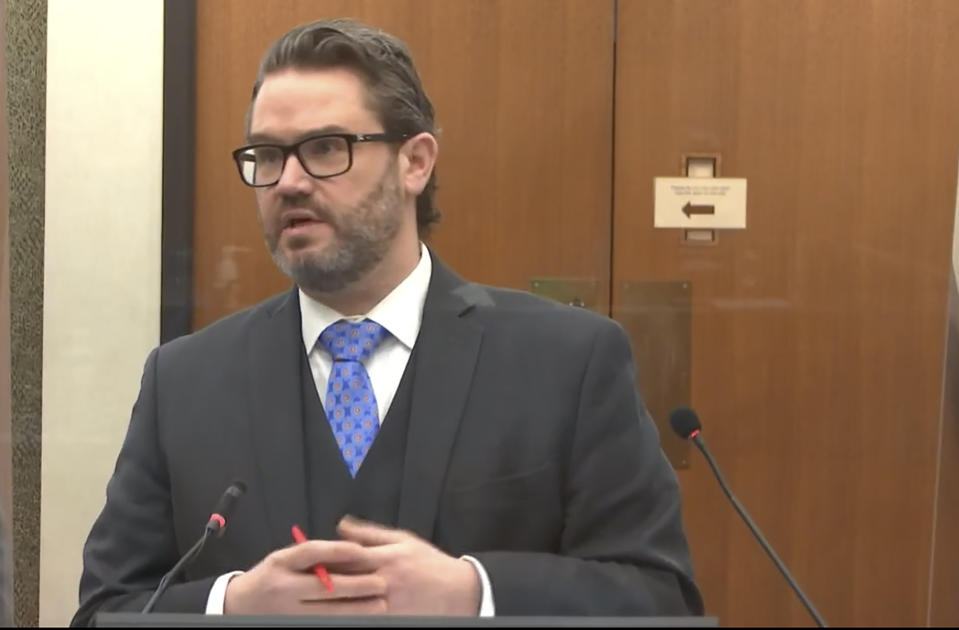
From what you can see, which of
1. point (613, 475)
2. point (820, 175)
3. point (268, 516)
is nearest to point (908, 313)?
point (820, 175)

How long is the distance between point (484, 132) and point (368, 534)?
0.93 meters

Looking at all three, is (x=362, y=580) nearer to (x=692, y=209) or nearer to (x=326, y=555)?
(x=326, y=555)

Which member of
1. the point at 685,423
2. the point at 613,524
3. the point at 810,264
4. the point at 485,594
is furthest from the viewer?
the point at 810,264

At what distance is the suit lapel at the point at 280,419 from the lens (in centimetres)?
132

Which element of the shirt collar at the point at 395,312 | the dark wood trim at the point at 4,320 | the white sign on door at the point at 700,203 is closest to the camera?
the shirt collar at the point at 395,312

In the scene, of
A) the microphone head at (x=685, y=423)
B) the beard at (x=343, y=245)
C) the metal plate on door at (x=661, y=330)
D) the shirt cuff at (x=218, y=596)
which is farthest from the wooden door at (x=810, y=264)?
the shirt cuff at (x=218, y=596)

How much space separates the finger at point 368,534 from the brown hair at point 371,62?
1.57 feet

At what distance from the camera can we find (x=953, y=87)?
1810 millimetres

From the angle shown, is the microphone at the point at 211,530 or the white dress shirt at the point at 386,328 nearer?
the microphone at the point at 211,530

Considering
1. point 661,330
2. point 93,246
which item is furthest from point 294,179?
point 661,330

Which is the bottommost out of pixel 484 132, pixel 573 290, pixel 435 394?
pixel 435 394

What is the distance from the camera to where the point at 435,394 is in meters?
1.33

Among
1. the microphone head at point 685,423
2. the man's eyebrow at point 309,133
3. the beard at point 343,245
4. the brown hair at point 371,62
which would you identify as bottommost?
the microphone head at point 685,423

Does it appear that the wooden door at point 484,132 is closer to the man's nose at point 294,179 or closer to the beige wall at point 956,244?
the man's nose at point 294,179
